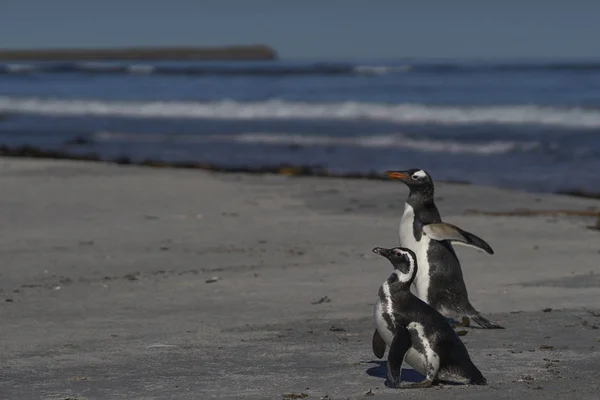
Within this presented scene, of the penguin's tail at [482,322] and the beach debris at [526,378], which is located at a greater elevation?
the beach debris at [526,378]

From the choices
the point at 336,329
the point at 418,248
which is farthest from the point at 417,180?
the point at 336,329

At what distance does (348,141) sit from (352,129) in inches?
156

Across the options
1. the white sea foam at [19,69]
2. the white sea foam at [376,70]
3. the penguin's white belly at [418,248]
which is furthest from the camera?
the white sea foam at [19,69]

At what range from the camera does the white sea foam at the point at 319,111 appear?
104ft

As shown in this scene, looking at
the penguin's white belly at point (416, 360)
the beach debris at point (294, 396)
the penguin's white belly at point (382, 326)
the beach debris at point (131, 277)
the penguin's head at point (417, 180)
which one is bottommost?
the beach debris at point (131, 277)

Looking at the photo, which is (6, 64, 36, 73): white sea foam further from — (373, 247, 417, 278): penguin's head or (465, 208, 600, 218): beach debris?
(373, 247, 417, 278): penguin's head

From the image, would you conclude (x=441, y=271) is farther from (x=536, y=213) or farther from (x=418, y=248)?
(x=536, y=213)

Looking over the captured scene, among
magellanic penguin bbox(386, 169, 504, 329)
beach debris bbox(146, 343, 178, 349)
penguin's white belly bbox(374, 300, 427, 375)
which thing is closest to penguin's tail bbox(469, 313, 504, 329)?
magellanic penguin bbox(386, 169, 504, 329)

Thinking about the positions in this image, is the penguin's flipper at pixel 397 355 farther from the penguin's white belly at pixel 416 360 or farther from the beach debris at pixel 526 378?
the beach debris at pixel 526 378

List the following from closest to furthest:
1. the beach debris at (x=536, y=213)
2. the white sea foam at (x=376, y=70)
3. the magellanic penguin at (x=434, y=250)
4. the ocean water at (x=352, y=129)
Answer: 1. the magellanic penguin at (x=434, y=250)
2. the beach debris at (x=536, y=213)
3. the ocean water at (x=352, y=129)
4. the white sea foam at (x=376, y=70)

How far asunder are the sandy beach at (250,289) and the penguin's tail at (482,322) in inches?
2.0

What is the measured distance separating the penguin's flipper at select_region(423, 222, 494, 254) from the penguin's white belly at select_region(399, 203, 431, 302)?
83 millimetres

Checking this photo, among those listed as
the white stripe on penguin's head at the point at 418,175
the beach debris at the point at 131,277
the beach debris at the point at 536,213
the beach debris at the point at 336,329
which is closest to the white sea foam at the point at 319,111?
the beach debris at the point at 536,213

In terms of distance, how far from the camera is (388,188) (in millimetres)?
13875
